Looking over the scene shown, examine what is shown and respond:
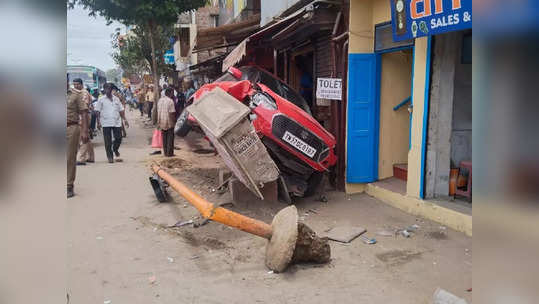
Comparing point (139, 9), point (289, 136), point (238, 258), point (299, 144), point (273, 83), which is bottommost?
point (238, 258)

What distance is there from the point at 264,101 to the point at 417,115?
208cm

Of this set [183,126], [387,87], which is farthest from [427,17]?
[183,126]

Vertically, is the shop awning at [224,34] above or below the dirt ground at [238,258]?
above

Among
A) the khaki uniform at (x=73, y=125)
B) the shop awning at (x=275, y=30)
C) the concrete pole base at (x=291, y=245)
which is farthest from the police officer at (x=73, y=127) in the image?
the concrete pole base at (x=291, y=245)

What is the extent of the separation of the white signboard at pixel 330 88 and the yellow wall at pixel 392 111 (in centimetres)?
68

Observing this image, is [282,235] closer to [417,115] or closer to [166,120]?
[417,115]

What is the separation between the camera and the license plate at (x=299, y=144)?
19.7 feet

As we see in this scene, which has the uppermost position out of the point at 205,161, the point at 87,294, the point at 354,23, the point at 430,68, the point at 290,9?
the point at 290,9

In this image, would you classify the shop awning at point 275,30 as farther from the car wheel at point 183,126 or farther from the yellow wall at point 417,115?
the yellow wall at point 417,115

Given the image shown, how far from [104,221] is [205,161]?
15.5 ft

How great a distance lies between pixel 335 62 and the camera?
7.25 metres

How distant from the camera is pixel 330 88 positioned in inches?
276
